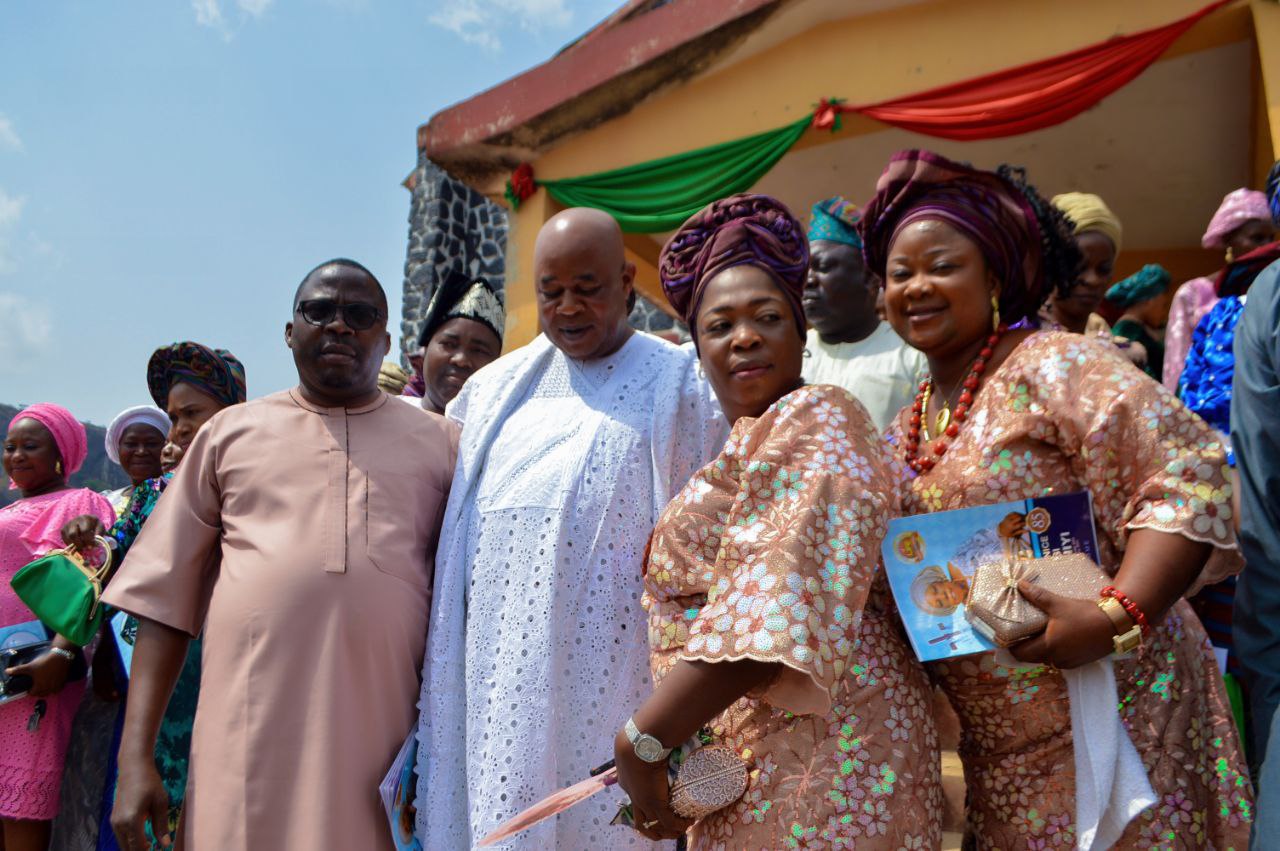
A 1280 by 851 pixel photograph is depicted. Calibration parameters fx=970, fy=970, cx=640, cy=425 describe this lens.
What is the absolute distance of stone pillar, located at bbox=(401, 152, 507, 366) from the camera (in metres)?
13.6

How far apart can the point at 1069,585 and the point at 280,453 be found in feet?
6.18

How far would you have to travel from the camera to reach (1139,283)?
5.34m

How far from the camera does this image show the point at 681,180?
7.22 meters

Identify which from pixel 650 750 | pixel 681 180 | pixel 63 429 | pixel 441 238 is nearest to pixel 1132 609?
pixel 650 750

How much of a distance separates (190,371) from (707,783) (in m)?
3.09

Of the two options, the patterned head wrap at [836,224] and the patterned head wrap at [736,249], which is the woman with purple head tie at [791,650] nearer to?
the patterned head wrap at [736,249]

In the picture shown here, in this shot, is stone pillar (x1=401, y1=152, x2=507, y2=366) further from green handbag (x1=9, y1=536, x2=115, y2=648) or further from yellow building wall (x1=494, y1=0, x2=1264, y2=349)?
green handbag (x1=9, y1=536, x2=115, y2=648)

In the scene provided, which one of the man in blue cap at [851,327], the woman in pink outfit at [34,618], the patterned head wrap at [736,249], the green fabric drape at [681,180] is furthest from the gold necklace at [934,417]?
the green fabric drape at [681,180]

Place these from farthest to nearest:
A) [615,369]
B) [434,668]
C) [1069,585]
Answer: [615,369], [434,668], [1069,585]

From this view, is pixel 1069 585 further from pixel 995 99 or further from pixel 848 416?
pixel 995 99

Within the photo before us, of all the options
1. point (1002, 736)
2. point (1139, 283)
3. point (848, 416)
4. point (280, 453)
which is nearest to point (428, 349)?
point (280, 453)

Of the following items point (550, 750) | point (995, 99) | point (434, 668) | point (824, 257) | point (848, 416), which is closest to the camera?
point (848, 416)

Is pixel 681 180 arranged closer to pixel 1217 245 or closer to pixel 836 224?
pixel 836 224

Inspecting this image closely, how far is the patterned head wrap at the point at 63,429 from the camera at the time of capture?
15.5ft
